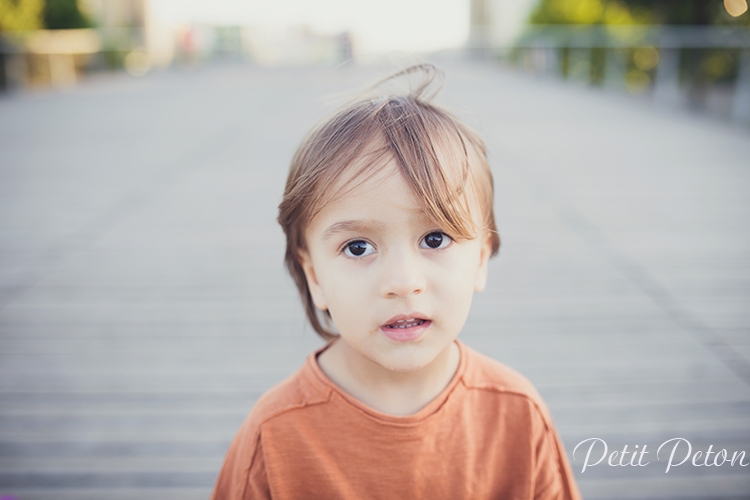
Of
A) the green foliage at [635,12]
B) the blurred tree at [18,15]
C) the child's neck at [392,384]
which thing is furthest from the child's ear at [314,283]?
the blurred tree at [18,15]

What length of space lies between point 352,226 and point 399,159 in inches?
5.6

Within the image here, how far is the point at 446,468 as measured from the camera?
45.0 inches

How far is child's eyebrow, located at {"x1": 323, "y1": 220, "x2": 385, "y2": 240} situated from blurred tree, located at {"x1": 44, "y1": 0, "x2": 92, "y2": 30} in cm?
1848

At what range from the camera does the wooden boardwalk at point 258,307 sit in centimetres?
212

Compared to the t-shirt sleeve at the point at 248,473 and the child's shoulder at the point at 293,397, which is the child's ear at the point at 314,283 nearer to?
the child's shoulder at the point at 293,397

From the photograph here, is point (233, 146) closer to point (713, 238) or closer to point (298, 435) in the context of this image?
point (713, 238)

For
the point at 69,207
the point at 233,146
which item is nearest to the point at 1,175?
the point at 69,207

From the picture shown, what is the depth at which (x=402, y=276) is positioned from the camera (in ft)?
3.30

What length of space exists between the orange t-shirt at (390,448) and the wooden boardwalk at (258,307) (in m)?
0.65

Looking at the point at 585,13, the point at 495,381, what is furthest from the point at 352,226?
the point at 585,13

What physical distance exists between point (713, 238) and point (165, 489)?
3760 mm

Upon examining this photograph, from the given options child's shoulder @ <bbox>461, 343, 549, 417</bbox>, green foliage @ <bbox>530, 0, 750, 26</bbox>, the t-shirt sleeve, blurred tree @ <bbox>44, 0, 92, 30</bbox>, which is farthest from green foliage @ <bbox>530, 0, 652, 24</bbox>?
the t-shirt sleeve

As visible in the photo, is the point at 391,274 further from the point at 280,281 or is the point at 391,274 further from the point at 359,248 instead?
the point at 280,281

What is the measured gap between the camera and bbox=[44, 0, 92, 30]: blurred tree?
16.5 m
